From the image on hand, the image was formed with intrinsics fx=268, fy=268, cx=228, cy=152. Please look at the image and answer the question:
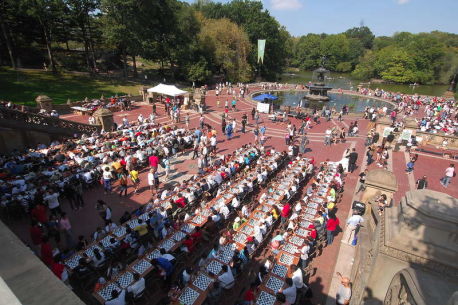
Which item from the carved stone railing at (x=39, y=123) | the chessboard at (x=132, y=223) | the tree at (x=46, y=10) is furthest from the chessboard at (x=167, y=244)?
the tree at (x=46, y=10)

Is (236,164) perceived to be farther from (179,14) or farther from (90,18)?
(179,14)

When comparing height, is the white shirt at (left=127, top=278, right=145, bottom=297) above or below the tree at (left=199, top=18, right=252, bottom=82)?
below

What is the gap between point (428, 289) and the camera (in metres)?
4.16

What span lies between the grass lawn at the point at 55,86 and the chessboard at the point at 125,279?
27.4m

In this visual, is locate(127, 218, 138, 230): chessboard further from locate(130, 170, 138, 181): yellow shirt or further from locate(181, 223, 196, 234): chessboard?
locate(130, 170, 138, 181): yellow shirt

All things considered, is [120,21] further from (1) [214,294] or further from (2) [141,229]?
(1) [214,294]

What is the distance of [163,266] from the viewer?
7.39 m

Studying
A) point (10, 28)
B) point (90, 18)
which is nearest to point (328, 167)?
point (90, 18)

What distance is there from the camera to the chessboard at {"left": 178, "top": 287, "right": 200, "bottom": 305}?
263 inches

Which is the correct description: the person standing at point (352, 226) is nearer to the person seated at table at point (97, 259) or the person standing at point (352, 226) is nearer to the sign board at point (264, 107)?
the person seated at table at point (97, 259)

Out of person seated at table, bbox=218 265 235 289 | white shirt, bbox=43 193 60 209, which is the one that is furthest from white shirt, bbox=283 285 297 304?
white shirt, bbox=43 193 60 209

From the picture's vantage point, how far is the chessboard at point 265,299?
6.74 meters

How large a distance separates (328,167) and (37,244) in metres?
13.5

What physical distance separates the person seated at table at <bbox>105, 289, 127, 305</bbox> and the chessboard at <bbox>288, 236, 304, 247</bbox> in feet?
17.1
